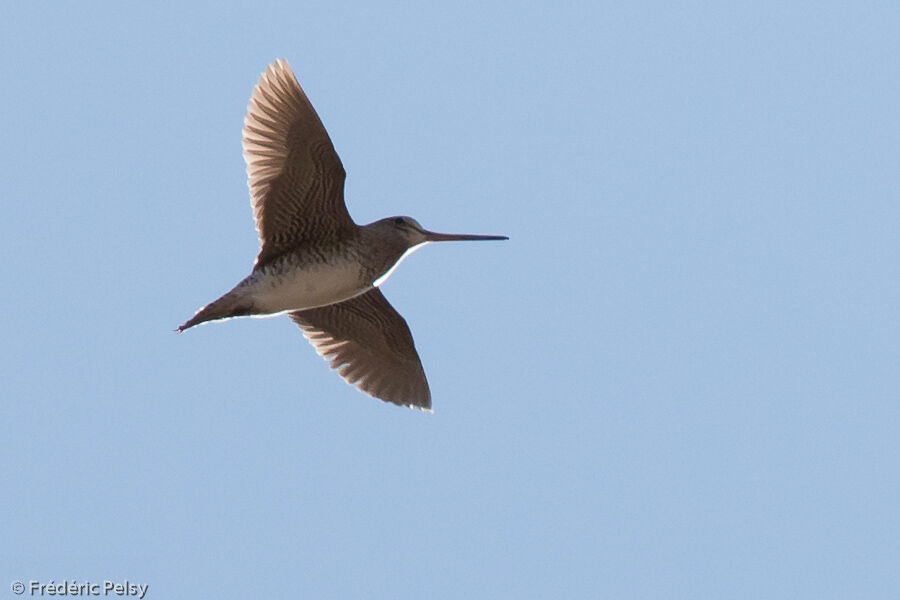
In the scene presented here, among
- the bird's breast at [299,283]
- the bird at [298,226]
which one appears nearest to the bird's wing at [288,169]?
the bird at [298,226]

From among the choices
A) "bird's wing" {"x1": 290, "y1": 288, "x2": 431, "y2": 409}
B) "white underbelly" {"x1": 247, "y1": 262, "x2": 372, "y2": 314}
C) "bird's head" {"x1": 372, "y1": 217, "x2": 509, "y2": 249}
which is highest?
"bird's head" {"x1": 372, "y1": 217, "x2": 509, "y2": 249}

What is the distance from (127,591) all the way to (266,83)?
335 centimetres

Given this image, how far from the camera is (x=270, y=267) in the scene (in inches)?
389

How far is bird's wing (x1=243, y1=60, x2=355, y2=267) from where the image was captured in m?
9.67

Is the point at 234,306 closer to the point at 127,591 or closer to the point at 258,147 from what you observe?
the point at 258,147

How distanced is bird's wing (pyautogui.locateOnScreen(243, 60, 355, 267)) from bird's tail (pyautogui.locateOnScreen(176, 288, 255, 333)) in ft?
1.20

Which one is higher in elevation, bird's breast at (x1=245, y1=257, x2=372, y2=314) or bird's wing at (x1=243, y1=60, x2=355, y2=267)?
bird's wing at (x1=243, y1=60, x2=355, y2=267)

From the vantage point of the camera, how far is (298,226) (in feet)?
32.6

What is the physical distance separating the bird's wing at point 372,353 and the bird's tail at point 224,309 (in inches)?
57.3

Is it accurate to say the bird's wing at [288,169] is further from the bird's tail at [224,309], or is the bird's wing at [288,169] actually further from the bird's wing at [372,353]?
the bird's wing at [372,353]

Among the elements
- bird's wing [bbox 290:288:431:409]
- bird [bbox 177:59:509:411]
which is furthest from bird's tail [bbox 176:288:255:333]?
bird's wing [bbox 290:288:431:409]

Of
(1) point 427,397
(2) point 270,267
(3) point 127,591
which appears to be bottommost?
(3) point 127,591

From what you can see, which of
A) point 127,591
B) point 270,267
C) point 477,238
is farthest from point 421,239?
point 127,591

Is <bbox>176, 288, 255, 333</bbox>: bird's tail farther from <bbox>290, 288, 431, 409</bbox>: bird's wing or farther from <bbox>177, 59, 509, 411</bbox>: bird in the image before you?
<bbox>290, 288, 431, 409</bbox>: bird's wing
